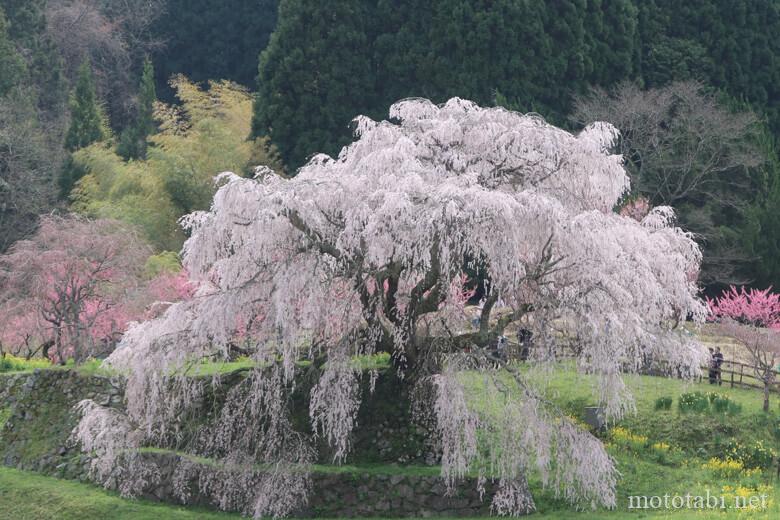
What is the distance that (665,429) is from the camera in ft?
67.3

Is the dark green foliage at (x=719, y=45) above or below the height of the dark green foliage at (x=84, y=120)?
above

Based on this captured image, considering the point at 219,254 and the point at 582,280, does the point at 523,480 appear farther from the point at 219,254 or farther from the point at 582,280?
the point at 219,254

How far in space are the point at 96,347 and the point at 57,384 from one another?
5.20 meters

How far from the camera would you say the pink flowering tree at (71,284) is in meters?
27.6

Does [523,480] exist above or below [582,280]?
A: below

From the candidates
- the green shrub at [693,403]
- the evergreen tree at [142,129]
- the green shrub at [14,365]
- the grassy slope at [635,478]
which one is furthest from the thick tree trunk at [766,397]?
the evergreen tree at [142,129]

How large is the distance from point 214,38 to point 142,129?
1040cm

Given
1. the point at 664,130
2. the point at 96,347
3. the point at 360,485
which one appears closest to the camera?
the point at 360,485

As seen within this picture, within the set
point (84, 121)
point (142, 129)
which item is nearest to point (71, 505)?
point (84, 121)

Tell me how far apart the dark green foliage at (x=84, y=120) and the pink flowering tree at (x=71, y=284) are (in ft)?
55.9

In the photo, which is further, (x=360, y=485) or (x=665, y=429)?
(x=665, y=429)

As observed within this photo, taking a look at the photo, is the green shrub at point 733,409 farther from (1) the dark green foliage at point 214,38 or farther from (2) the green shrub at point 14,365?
(1) the dark green foliage at point 214,38

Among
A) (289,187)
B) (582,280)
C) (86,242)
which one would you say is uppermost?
(289,187)

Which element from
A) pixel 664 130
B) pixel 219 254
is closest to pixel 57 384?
pixel 219 254
